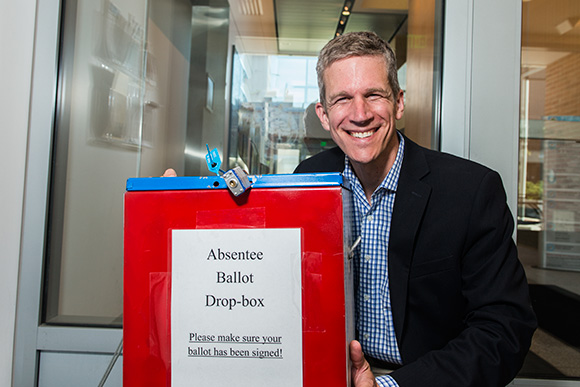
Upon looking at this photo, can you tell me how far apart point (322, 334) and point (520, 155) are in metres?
1.00

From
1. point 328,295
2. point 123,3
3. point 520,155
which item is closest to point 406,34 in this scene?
point 520,155

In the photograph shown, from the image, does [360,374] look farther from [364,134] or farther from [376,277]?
[364,134]

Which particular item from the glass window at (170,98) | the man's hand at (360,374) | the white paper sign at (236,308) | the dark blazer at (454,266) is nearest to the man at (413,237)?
the dark blazer at (454,266)

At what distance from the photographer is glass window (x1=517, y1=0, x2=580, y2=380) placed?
1.27 metres

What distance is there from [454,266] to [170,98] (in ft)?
3.62

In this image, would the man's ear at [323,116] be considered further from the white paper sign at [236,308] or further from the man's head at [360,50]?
the white paper sign at [236,308]

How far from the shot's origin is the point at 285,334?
1.90ft

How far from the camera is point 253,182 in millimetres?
579

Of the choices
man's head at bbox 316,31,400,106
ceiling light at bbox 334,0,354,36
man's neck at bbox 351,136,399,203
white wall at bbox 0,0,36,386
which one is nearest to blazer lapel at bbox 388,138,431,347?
man's neck at bbox 351,136,399,203

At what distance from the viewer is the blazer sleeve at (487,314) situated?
73 cm

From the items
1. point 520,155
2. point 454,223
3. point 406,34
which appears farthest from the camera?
point 406,34

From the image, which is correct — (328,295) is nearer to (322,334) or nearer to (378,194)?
(322,334)

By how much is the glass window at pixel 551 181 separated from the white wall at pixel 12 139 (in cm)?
148

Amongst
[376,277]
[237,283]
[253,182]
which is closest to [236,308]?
[237,283]
